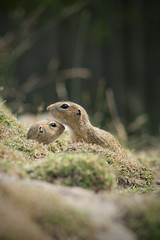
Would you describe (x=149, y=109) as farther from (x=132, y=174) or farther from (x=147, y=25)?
(x=132, y=174)

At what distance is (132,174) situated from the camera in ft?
22.5

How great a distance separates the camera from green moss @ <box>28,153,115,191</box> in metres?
5.42

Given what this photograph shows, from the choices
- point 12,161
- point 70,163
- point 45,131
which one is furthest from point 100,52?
point 70,163

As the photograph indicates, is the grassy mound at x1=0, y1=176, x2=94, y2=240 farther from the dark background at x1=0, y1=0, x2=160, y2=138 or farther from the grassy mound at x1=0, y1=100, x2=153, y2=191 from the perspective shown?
the dark background at x1=0, y1=0, x2=160, y2=138

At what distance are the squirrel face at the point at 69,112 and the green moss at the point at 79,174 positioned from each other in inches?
78.4

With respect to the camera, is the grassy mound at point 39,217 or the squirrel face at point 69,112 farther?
the squirrel face at point 69,112

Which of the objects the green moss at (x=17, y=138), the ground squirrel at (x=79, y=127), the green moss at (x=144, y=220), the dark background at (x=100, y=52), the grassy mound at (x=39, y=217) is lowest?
the grassy mound at (x=39, y=217)

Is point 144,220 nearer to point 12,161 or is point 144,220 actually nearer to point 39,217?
point 39,217

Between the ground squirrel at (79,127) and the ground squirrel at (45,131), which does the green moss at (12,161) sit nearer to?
the ground squirrel at (45,131)

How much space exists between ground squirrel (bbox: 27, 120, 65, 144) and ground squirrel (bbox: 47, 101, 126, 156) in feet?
1.02

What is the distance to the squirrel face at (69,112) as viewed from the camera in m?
7.45

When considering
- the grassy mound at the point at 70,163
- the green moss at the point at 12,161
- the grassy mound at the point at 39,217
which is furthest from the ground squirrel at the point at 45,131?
the grassy mound at the point at 39,217

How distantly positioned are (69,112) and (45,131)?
623 mm

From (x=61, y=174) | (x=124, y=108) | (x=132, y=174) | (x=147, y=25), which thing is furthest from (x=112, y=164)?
(x=147, y=25)
